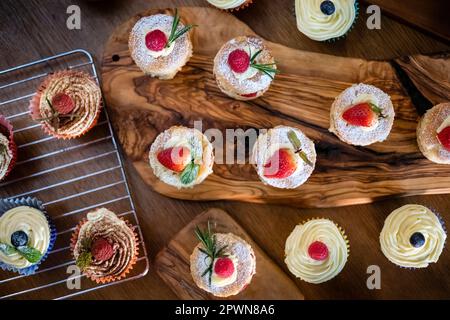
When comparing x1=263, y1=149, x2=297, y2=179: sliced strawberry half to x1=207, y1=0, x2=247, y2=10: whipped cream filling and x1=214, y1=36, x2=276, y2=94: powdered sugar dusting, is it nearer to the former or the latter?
x1=214, y1=36, x2=276, y2=94: powdered sugar dusting

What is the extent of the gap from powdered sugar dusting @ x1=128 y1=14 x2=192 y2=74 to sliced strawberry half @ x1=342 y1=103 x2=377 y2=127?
0.87 metres

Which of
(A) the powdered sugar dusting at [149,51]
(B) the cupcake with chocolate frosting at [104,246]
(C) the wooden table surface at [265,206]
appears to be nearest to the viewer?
(B) the cupcake with chocolate frosting at [104,246]

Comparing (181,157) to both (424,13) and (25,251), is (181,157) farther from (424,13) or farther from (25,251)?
(424,13)

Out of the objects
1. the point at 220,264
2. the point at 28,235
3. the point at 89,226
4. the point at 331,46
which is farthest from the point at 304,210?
the point at 28,235

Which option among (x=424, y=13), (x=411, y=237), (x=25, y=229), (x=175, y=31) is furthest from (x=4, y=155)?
(x=424, y=13)

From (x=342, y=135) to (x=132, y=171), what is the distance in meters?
1.09

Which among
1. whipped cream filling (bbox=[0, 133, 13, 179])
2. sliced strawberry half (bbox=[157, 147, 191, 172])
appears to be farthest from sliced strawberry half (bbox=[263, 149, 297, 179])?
whipped cream filling (bbox=[0, 133, 13, 179])

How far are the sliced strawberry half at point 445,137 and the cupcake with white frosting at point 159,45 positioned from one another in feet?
4.31

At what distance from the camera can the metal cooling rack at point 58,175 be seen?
3.11 meters

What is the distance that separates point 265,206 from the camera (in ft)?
10.2

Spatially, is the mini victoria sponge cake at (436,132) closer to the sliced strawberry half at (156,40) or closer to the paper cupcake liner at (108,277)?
the sliced strawberry half at (156,40)

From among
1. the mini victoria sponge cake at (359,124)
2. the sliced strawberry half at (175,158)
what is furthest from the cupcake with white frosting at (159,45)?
the mini victoria sponge cake at (359,124)

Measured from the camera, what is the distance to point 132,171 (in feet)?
10.3
